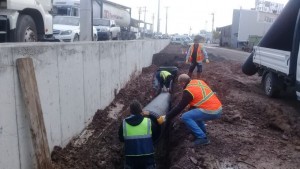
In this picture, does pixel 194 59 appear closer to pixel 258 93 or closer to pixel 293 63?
pixel 258 93

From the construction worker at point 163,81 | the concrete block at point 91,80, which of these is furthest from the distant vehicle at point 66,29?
the concrete block at point 91,80

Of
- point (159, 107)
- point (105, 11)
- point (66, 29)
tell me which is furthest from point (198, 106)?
point (105, 11)

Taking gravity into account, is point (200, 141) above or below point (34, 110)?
below

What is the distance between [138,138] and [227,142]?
160cm

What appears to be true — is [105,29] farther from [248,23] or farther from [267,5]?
[267,5]

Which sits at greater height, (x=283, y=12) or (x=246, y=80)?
(x=283, y=12)

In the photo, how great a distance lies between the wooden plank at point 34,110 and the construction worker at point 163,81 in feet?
17.3

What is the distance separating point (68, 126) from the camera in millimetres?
5973

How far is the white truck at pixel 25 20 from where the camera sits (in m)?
7.11

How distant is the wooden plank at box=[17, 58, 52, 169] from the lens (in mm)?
4309

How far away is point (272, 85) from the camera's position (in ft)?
31.4

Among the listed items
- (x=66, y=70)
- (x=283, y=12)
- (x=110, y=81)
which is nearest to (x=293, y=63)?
(x=283, y=12)

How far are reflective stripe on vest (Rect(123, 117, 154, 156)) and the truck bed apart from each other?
463 centimetres

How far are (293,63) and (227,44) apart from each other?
42.4 m
